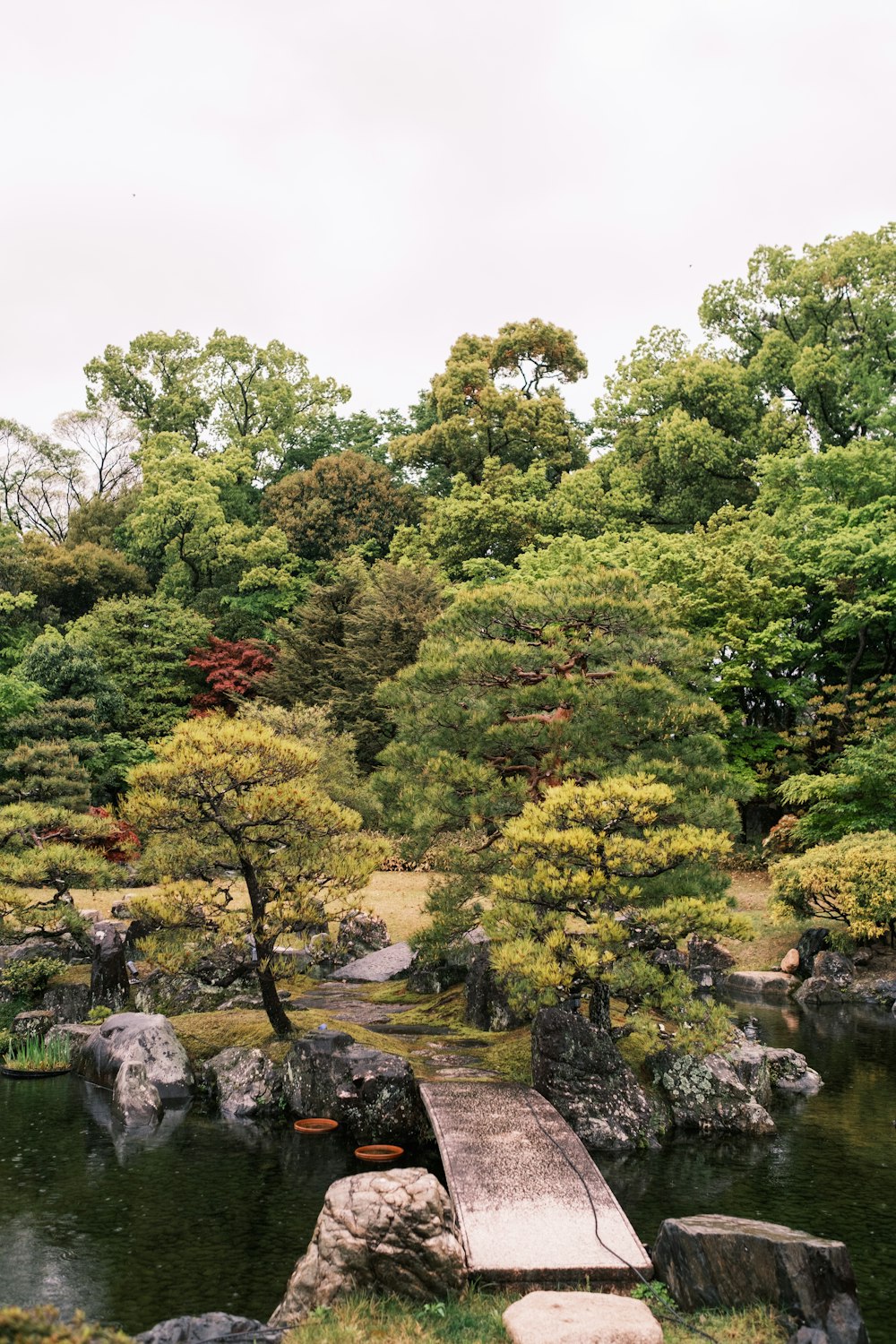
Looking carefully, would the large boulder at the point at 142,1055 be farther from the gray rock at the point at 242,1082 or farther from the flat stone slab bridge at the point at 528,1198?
the flat stone slab bridge at the point at 528,1198

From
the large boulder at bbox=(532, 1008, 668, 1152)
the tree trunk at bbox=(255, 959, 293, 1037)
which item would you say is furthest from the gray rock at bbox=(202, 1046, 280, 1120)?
the large boulder at bbox=(532, 1008, 668, 1152)

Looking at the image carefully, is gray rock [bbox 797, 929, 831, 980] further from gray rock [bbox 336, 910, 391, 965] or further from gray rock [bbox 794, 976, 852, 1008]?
gray rock [bbox 336, 910, 391, 965]

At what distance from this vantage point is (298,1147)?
9969 mm

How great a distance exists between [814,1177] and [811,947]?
415 inches

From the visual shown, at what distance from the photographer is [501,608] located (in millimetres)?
13617

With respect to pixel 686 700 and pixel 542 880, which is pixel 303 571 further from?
pixel 542 880

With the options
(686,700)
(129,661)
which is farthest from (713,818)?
(129,661)

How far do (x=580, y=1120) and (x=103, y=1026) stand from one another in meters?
5.96

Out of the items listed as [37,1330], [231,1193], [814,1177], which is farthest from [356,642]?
[37,1330]

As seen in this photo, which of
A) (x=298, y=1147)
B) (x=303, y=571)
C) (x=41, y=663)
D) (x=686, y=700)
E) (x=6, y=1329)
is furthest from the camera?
(x=303, y=571)

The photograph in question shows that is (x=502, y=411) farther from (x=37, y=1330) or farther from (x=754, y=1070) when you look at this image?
(x=37, y=1330)

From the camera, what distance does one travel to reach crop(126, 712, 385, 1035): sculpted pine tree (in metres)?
11.2

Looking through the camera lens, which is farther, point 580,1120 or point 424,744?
point 424,744

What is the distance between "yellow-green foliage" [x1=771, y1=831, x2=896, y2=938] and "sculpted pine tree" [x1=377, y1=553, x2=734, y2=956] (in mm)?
5087
